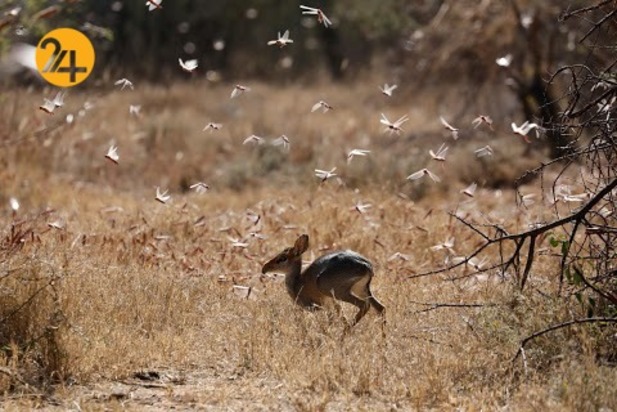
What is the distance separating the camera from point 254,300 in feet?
27.1

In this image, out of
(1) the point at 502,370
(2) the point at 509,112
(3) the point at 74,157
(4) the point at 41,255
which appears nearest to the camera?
(1) the point at 502,370

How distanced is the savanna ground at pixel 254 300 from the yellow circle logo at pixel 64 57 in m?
0.69

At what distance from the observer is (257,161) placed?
50.2ft

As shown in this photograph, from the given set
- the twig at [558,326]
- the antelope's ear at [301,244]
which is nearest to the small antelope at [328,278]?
the antelope's ear at [301,244]

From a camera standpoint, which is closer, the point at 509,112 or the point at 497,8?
the point at 497,8

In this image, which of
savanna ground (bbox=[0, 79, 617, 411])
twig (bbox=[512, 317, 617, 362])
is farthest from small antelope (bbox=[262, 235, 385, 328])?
twig (bbox=[512, 317, 617, 362])

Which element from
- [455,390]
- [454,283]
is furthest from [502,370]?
[454,283]

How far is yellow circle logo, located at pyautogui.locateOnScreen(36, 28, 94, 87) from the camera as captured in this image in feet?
44.8

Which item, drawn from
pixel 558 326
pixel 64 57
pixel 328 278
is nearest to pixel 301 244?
pixel 328 278

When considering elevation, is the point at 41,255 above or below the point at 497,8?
above

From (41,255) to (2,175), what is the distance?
5.16 metres

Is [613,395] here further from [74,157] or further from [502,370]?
[74,157]

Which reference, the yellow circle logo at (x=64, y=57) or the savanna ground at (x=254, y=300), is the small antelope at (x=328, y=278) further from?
the yellow circle logo at (x=64, y=57)

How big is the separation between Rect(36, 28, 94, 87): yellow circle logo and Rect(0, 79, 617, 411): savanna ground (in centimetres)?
69
